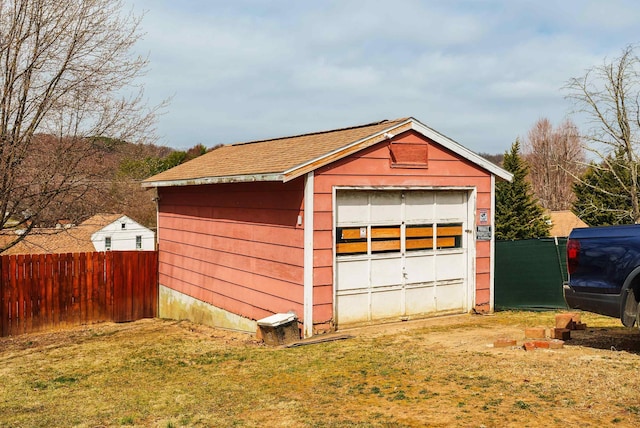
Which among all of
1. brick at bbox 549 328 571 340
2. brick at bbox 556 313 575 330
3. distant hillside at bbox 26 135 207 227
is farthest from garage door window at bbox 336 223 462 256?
distant hillside at bbox 26 135 207 227

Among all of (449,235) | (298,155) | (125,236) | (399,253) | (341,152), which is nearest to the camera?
Result: (341,152)

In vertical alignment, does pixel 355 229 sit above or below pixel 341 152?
below

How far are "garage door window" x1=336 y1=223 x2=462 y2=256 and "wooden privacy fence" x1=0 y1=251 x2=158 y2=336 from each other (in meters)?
7.60

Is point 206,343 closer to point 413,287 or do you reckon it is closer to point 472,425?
point 413,287

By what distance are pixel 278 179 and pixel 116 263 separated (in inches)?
307

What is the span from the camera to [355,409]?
20.8ft

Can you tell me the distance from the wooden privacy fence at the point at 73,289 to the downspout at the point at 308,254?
290 inches

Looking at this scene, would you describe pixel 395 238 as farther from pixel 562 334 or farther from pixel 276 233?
pixel 562 334

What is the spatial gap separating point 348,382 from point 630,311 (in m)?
3.53

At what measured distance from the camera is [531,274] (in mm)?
13688

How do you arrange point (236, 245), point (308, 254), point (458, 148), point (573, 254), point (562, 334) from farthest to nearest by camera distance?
1. point (236, 245)
2. point (458, 148)
3. point (308, 254)
4. point (562, 334)
5. point (573, 254)

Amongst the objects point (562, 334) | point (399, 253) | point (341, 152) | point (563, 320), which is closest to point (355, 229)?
point (399, 253)

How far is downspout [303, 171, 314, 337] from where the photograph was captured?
10469 millimetres

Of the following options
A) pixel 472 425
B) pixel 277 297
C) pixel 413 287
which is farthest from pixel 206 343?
pixel 472 425
